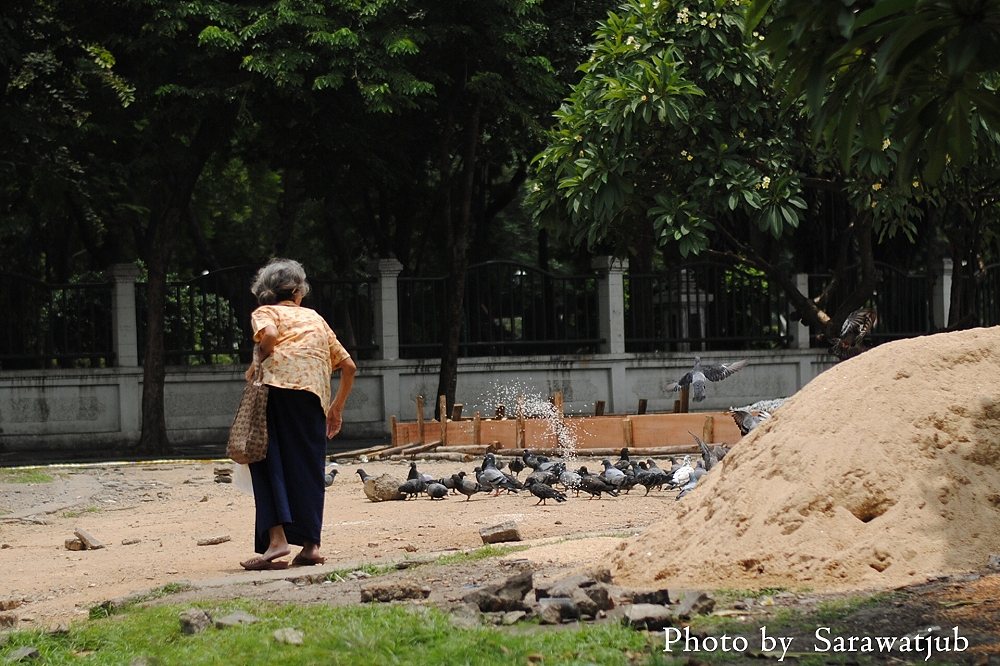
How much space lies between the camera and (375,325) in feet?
81.4

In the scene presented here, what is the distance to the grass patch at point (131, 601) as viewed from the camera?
672 centimetres

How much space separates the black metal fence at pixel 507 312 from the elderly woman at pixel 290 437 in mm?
16303

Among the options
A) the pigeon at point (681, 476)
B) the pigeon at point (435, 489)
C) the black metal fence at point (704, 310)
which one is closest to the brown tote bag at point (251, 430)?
the pigeon at point (435, 489)

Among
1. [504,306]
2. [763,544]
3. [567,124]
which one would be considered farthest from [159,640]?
[504,306]

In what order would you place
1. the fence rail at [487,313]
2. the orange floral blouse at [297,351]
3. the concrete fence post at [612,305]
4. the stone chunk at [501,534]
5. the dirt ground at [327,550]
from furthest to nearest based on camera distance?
the concrete fence post at [612,305], the fence rail at [487,313], the stone chunk at [501,534], the orange floral blouse at [297,351], the dirt ground at [327,550]

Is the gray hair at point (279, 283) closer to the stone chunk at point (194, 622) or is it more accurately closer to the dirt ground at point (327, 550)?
the dirt ground at point (327, 550)

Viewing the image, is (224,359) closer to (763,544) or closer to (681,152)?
(681,152)

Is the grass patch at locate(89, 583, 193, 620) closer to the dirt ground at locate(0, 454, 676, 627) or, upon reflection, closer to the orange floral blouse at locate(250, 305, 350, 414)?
the dirt ground at locate(0, 454, 676, 627)

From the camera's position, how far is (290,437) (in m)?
8.38

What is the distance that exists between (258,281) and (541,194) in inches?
457

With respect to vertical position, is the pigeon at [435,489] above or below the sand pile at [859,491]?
below

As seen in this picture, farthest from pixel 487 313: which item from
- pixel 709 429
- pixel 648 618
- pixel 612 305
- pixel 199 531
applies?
pixel 648 618

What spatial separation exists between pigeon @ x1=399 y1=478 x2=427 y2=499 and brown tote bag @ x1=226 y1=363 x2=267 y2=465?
440cm

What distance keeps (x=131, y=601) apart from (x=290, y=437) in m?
1.66
